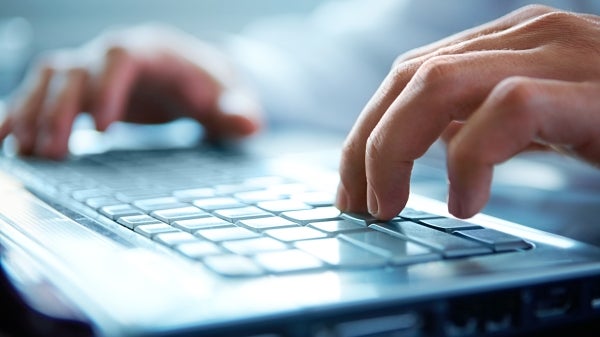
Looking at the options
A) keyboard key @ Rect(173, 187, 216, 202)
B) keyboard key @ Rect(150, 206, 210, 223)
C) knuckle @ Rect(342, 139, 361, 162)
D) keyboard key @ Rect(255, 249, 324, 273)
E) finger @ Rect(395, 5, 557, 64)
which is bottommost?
keyboard key @ Rect(173, 187, 216, 202)

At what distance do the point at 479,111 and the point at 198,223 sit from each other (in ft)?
0.54

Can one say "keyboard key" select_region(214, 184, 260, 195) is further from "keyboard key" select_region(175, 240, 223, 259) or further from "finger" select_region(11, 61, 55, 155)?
"finger" select_region(11, 61, 55, 155)

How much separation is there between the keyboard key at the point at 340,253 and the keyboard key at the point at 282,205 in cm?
9

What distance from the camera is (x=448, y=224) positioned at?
0.42 m

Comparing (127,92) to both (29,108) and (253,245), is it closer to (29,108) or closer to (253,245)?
(29,108)

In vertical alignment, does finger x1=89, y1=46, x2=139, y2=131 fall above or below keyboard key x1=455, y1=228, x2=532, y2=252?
above

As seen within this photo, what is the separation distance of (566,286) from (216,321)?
16 cm

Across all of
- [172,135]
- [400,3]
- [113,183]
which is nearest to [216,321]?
[113,183]

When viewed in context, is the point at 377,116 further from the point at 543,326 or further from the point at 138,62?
the point at 138,62

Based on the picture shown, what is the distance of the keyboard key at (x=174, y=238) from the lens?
372 millimetres

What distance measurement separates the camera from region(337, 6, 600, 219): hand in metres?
0.36

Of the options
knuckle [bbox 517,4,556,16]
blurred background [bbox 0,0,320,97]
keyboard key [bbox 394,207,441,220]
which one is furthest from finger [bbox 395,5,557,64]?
blurred background [bbox 0,0,320,97]

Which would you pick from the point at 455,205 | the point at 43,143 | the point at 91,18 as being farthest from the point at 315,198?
the point at 91,18

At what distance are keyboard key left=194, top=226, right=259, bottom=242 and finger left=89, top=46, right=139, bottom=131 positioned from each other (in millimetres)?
497
